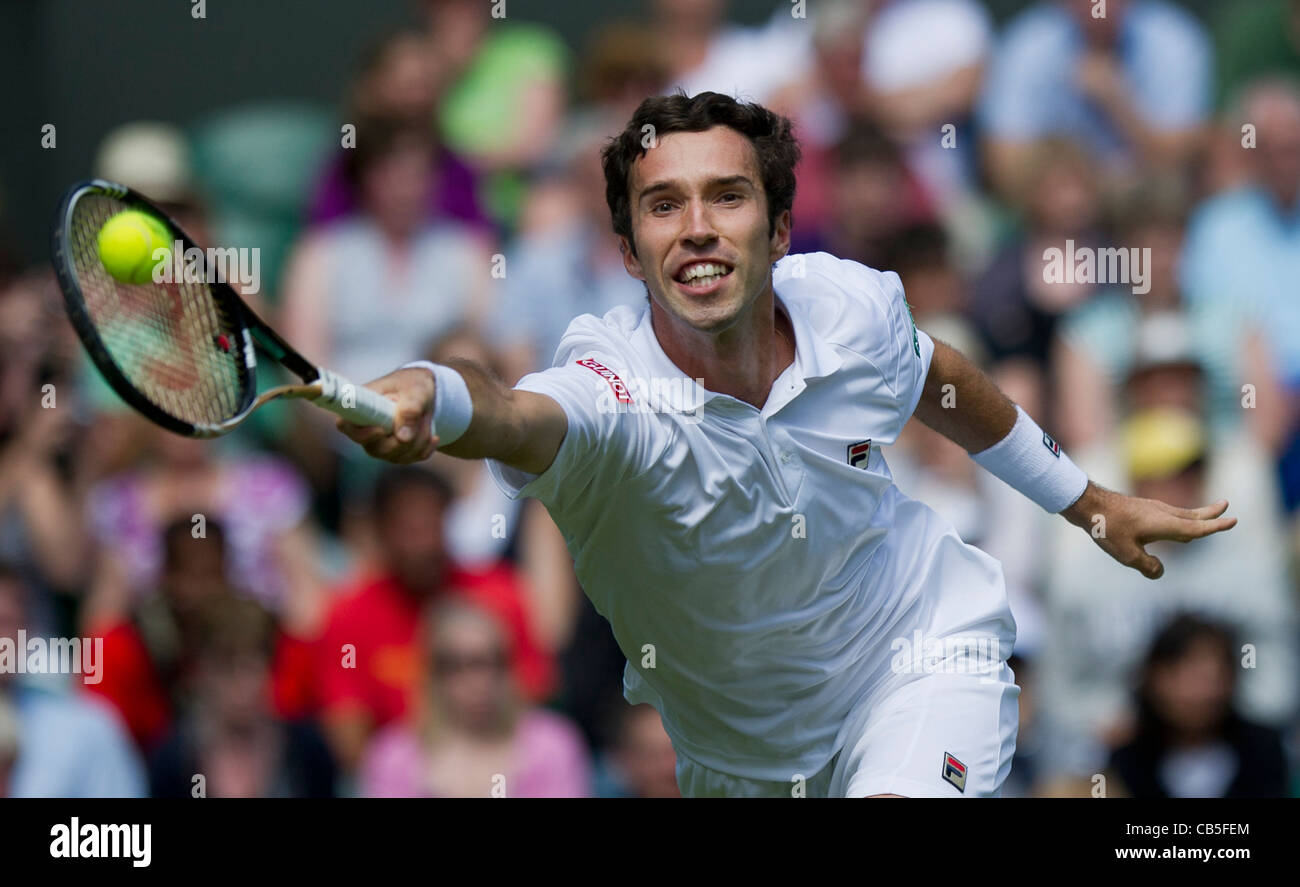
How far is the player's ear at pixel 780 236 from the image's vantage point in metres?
4.46

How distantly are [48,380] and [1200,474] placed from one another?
431 centimetres

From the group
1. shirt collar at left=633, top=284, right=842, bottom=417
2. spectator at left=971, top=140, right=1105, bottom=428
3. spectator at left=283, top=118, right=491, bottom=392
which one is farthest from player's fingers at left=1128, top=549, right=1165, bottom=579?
spectator at left=283, top=118, right=491, bottom=392

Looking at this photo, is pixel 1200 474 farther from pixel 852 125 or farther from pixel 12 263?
pixel 12 263

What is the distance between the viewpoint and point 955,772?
443 centimetres

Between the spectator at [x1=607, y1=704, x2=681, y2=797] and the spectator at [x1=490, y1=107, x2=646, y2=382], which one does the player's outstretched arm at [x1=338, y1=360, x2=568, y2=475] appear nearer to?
the spectator at [x1=607, y1=704, x2=681, y2=797]

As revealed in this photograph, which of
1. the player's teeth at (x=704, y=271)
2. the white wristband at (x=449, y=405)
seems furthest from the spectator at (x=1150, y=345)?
the white wristband at (x=449, y=405)

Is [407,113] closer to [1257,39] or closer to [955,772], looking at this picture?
[1257,39]

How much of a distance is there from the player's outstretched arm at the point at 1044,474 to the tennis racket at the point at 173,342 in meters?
1.88

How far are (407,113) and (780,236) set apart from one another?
3.72 meters

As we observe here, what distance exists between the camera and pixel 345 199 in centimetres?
780

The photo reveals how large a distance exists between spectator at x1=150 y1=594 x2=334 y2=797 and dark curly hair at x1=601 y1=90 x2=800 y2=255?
283 centimetres

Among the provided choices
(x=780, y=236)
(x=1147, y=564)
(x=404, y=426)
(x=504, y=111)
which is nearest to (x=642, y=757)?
(x=1147, y=564)

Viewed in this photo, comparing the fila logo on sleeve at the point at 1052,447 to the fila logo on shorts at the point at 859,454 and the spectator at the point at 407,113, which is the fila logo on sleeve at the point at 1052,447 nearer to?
the fila logo on shorts at the point at 859,454

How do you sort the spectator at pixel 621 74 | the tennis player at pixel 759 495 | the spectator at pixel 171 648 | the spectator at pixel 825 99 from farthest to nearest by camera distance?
the spectator at pixel 621 74 → the spectator at pixel 825 99 → the spectator at pixel 171 648 → the tennis player at pixel 759 495
